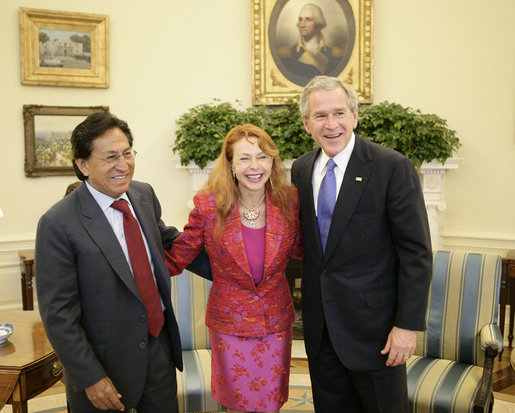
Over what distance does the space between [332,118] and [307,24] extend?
12.8 ft

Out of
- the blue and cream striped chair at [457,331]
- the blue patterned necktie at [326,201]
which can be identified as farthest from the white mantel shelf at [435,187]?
the blue patterned necktie at [326,201]

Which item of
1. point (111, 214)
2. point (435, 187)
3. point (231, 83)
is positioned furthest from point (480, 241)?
point (111, 214)

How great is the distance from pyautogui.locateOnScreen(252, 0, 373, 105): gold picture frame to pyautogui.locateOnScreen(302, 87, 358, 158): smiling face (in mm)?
3540

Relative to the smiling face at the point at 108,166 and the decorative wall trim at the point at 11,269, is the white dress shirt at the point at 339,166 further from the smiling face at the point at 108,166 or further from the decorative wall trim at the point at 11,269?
the decorative wall trim at the point at 11,269

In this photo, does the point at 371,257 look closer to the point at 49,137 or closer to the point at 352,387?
the point at 352,387

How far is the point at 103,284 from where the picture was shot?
178 centimetres

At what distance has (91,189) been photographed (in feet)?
6.17

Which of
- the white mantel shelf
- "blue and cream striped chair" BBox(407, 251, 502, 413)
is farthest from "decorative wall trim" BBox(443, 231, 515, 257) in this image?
"blue and cream striped chair" BBox(407, 251, 502, 413)

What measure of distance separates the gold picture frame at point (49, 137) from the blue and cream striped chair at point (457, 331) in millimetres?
3941

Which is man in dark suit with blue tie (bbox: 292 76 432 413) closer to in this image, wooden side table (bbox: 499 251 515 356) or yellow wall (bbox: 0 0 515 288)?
wooden side table (bbox: 499 251 515 356)

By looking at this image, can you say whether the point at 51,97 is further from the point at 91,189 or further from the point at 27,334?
the point at 91,189

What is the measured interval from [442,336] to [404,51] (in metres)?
3.64

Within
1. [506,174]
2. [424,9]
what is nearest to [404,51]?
[424,9]

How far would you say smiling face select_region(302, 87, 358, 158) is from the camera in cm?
212
